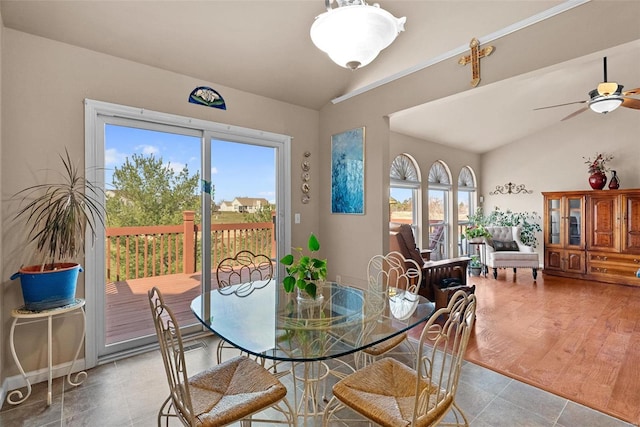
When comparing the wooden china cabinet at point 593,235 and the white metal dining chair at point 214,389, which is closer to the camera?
the white metal dining chair at point 214,389

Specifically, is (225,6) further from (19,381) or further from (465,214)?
(465,214)

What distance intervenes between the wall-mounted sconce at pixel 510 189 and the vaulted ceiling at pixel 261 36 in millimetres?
4649

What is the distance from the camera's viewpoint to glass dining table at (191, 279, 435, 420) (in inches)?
56.1

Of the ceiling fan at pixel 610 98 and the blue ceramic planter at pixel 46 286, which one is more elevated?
the ceiling fan at pixel 610 98

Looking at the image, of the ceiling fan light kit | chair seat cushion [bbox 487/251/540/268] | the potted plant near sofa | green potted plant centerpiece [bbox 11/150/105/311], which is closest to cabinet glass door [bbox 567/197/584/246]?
chair seat cushion [bbox 487/251/540/268]

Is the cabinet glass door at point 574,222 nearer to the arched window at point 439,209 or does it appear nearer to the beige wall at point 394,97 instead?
the arched window at point 439,209

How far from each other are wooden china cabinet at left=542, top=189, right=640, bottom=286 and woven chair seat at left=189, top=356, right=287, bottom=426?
21.2 ft

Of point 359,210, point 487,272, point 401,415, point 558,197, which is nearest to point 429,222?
point 487,272

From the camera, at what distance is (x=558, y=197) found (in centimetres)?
586

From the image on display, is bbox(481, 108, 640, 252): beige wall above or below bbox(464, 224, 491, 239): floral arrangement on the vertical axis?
above

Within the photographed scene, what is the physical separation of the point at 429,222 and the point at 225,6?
5237 millimetres

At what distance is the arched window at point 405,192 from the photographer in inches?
223

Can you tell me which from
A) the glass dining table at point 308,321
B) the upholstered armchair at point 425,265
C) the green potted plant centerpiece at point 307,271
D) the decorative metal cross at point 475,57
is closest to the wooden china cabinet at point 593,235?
the upholstered armchair at point 425,265

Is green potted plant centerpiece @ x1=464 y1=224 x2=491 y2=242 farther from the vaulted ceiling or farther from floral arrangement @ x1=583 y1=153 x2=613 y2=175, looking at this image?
the vaulted ceiling
